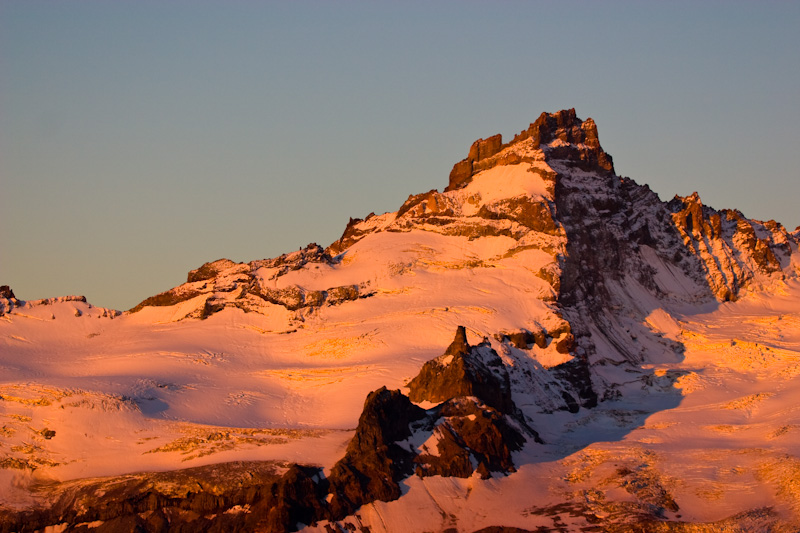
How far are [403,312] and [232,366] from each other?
30375 mm

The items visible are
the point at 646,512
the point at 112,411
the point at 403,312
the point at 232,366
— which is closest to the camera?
the point at 646,512

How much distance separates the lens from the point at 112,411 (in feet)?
504

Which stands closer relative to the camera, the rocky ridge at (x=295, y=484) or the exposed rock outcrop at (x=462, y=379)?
the rocky ridge at (x=295, y=484)

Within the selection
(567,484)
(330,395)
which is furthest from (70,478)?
(567,484)

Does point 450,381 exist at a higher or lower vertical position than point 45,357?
lower

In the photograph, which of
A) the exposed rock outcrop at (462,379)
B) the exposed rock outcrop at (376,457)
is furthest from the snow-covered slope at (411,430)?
the exposed rock outcrop at (462,379)

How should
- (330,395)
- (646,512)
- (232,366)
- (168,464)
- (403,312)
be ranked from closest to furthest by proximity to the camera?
1. (646,512)
2. (168,464)
3. (330,395)
4. (232,366)
5. (403,312)

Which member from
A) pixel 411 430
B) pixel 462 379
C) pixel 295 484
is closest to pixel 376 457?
pixel 411 430

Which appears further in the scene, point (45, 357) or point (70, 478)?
point (45, 357)

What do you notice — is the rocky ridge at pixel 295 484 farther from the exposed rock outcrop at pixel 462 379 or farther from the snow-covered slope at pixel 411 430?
the exposed rock outcrop at pixel 462 379

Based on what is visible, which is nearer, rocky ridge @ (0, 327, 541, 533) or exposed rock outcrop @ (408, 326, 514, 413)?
rocky ridge @ (0, 327, 541, 533)

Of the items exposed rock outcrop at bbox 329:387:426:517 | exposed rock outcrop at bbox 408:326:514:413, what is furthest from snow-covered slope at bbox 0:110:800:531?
exposed rock outcrop at bbox 408:326:514:413

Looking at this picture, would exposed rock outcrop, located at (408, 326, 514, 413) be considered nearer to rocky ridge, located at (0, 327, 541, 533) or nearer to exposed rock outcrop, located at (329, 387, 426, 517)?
rocky ridge, located at (0, 327, 541, 533)

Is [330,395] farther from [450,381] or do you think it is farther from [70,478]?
[70,478]
